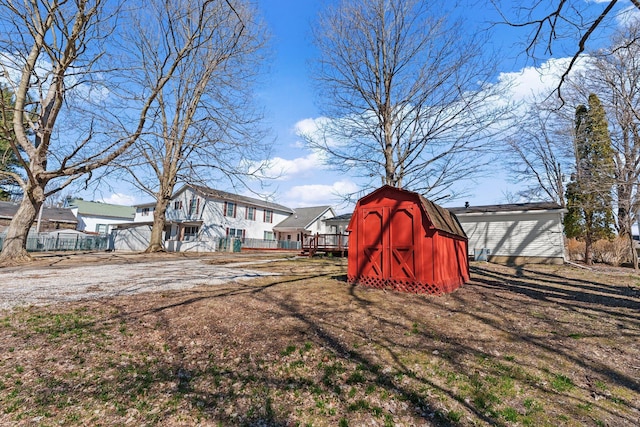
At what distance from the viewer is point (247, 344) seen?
4535 mm

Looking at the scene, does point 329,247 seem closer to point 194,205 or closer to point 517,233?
point 517,233

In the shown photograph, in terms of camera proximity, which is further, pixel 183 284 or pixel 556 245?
pixel 556 245

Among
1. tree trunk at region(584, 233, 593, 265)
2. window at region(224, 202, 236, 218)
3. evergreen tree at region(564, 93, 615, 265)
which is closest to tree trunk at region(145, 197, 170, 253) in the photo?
window at region(224, 202, 236, 218)

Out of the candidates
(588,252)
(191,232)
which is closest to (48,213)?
(191,232)

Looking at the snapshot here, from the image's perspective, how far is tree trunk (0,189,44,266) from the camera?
12.7m

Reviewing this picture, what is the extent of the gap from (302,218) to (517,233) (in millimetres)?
25798

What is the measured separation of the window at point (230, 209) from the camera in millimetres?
32331

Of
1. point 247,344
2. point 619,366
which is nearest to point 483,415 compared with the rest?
point 619,366

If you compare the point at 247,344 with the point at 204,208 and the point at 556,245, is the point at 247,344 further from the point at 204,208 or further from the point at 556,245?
the point at 204,208

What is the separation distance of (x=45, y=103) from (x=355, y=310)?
15238mm

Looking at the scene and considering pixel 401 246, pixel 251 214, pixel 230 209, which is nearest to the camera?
pixel 401 246

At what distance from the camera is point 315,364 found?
396cm

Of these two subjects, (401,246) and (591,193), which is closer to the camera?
(401,246)

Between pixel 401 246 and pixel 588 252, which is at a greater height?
pixel 401 246
